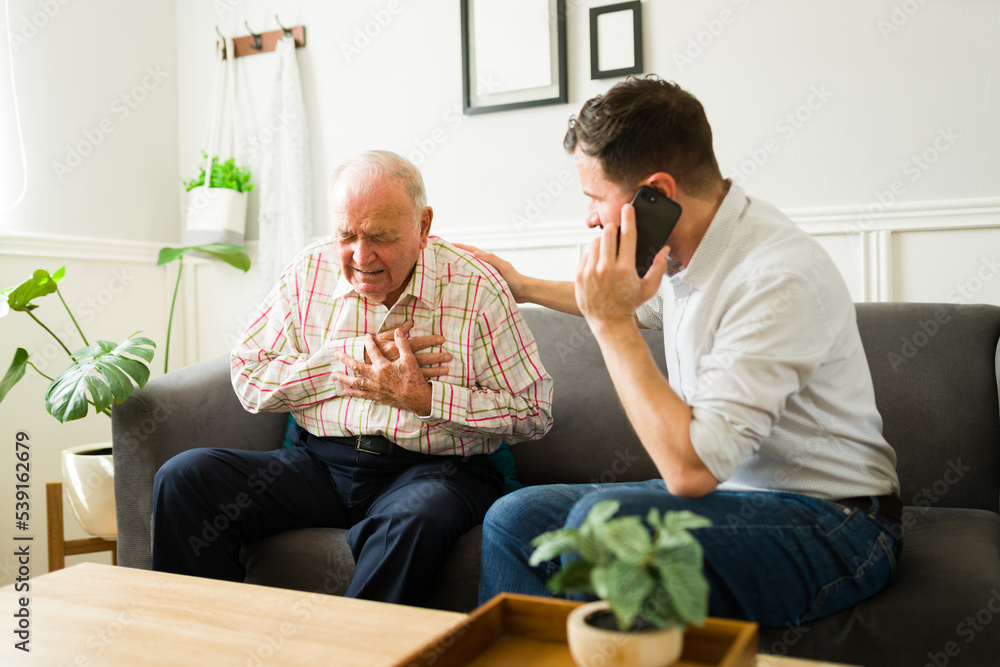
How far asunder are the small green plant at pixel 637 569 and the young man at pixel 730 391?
1.15ft

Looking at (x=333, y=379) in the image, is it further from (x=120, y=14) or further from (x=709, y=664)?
(x=120, y=14)

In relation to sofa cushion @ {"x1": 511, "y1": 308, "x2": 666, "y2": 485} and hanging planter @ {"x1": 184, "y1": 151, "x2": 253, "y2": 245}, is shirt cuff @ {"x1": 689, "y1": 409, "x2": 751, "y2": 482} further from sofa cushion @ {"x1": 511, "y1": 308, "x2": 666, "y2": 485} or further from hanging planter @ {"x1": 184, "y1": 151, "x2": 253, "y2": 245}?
hanging planter @ {"x1": 184, "y1": 151, "x2": 253, "y2": 245}

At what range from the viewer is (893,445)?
1.70 metres

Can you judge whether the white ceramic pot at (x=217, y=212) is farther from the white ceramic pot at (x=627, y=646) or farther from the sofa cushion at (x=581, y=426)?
the white ceramic pot at (x=627, y=646)

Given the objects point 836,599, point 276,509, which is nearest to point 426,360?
point 276,509

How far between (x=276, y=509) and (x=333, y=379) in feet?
0.94

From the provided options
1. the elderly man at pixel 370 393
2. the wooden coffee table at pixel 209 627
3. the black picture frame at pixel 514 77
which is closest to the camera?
the wooden coffee table at pixel 209 627

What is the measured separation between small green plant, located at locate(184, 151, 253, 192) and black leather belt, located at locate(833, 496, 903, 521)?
7.85 feet

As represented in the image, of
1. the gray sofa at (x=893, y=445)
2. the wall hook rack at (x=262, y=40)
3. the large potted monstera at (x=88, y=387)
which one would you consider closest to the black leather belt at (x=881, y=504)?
the gray sofa at (x=893, y=445)

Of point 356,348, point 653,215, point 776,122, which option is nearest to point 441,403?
point 356,348

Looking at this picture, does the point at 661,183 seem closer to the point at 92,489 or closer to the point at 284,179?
the point at 92,489

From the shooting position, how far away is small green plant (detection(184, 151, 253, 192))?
292cm

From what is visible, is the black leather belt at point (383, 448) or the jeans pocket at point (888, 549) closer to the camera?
the jeans pocket at point (888, 549)

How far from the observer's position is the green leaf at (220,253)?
271cm
